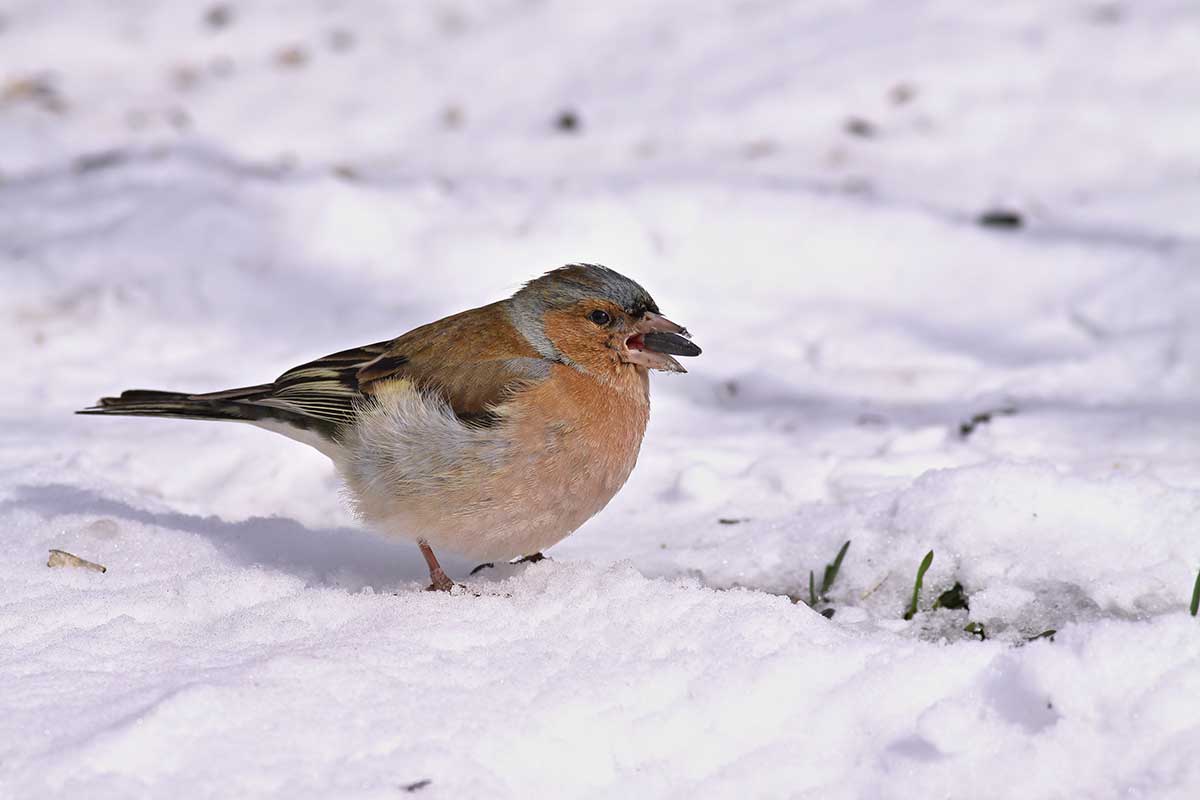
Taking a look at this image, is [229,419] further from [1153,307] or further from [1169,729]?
[1153,307]

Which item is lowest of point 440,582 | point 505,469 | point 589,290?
point 440,582

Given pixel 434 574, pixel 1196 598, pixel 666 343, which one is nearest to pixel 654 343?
pixel 666 343

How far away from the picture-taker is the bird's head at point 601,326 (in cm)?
402

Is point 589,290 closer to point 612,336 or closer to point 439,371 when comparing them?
point 612,336

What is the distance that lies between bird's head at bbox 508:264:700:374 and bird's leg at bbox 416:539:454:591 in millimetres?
685

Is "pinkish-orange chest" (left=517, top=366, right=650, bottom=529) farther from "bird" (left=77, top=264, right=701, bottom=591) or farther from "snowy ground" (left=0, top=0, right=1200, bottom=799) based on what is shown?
"snowy ground" (left=0, top=0, right=1200, bottom=799)

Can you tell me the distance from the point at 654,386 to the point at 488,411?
2072mm

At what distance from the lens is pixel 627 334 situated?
4055 millimetres

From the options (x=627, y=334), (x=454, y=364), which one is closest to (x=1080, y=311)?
(x=627, y=334)

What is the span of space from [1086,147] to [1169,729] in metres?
5.31

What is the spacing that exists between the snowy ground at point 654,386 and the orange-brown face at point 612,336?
2.05ft

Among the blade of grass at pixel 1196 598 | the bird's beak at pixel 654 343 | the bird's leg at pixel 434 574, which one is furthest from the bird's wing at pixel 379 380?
the blade of grass at pixel 1196 598

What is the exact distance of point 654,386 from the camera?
5.78 meters

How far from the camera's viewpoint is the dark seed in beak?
13.2ft
